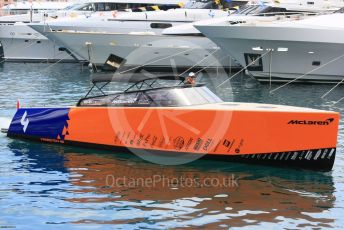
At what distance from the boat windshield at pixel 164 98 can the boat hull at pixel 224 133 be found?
0.78ft

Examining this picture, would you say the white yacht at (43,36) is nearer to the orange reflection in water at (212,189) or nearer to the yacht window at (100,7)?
the yacht window at (100,7)

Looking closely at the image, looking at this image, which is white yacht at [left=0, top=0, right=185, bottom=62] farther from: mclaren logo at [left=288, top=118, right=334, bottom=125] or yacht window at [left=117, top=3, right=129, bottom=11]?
mclaren logo at [left=288, top=118, right=334, bottom=125]

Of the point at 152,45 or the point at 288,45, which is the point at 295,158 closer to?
the point at 288,45

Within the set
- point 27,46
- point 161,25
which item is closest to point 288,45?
point 161,25

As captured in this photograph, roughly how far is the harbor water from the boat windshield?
127 centimetres

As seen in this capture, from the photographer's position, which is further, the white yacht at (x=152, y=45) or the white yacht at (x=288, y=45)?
the white yacht at (x=152, y=45)

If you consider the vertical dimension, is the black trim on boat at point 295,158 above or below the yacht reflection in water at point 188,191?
above

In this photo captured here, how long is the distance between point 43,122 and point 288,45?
19441 mm

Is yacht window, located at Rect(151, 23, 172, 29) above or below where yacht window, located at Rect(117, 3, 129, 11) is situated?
below

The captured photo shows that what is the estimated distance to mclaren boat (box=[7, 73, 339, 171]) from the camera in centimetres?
1555

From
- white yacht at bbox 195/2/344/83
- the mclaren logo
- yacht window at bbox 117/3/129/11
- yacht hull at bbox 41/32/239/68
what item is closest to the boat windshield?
the mclaren logo

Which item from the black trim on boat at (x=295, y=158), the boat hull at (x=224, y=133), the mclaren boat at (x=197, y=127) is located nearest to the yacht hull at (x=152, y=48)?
the mclaren boat at (x=197, y=127)

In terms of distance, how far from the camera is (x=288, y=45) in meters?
35.5

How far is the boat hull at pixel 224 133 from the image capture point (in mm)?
15523
